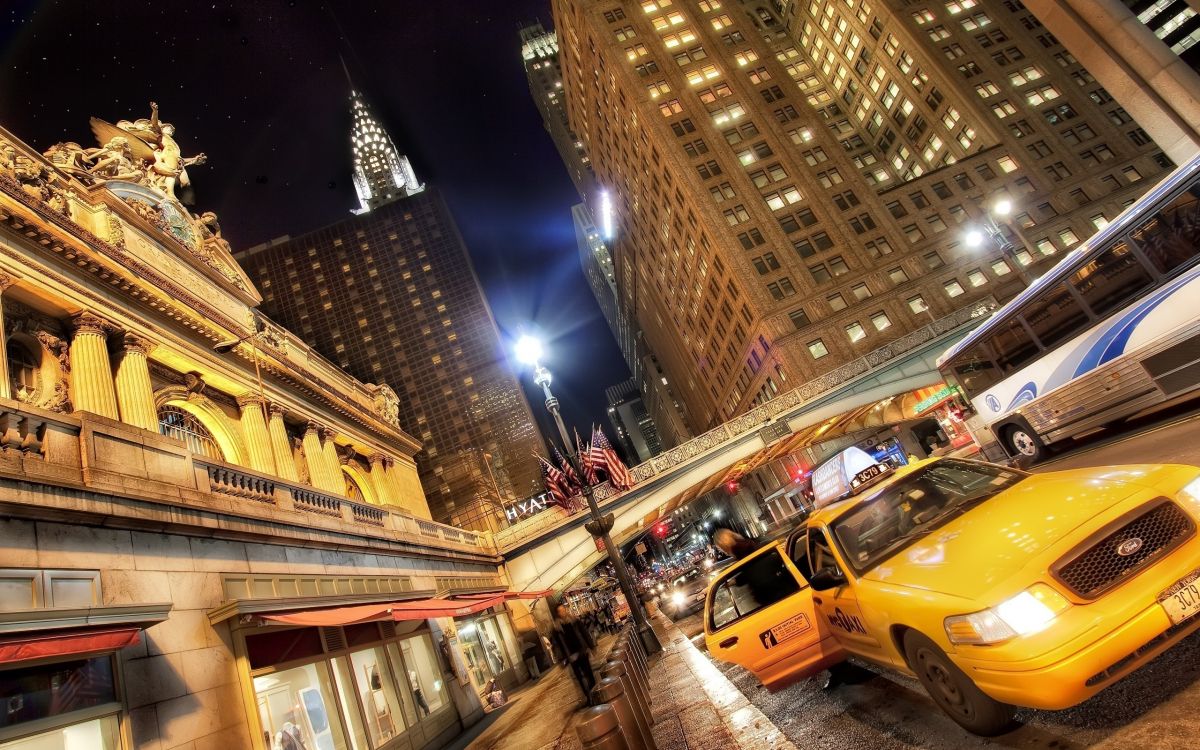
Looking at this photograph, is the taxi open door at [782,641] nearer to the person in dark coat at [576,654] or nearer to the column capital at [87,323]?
the person in dark coat at [576,654]

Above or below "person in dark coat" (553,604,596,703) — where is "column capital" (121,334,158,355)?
above

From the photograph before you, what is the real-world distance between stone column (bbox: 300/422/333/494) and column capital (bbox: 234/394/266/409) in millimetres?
2982

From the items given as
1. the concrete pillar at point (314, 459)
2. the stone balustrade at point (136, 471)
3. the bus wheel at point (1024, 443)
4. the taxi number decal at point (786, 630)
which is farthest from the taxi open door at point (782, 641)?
the concrete pillar at point (314, 459)

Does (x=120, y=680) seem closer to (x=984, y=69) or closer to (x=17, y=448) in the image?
(x=17, y=448)

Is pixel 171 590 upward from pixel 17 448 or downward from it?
downward

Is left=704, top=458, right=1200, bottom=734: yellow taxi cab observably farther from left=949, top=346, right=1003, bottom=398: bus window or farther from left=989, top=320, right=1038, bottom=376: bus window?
left=949, top=346, right=1003, bottom=398: bus window

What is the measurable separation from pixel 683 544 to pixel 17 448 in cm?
13050

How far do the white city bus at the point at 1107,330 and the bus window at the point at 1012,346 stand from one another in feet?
0.11

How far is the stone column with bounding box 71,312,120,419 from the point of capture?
1312cm

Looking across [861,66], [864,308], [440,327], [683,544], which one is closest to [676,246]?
[864,308]

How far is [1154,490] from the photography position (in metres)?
3.85

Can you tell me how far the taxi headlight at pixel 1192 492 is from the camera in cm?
385

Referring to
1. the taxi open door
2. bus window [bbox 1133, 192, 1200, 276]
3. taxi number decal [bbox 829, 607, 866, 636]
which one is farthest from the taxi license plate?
bus window [bbox 1133, 192, 1200, 276]

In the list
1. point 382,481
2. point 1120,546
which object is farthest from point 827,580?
point 382,481
